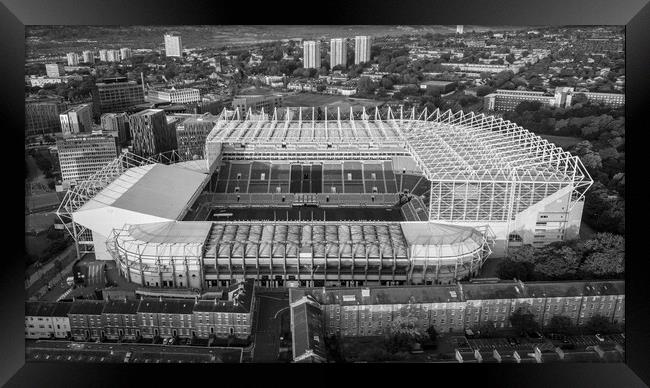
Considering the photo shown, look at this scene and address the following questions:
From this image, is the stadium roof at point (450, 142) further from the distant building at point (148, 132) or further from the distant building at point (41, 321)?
the distant building at point (41, 321)

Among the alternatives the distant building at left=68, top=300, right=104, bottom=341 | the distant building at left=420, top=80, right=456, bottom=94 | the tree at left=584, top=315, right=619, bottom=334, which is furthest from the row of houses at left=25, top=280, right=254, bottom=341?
the distant building at left=420, top=80, right=456, bottom=94

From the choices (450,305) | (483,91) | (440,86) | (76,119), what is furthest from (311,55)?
(450,305)

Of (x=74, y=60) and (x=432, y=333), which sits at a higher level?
(x=74, y=60)

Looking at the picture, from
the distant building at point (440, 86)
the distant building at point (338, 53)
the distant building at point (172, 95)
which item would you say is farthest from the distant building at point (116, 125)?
the distant building at point (440, 86)

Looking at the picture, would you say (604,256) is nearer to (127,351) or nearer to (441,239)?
(441,239)

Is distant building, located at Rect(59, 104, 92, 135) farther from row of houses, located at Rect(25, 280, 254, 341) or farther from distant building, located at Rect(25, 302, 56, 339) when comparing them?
row of houses, located at Rect(25, 280, 254, 341)

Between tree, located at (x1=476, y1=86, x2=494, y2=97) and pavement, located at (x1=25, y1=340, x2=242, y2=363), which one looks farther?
tree, located at (x1=476, y1=86, x2=494, y2=97)
